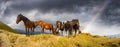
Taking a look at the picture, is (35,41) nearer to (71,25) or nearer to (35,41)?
(35,41)

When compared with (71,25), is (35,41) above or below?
below

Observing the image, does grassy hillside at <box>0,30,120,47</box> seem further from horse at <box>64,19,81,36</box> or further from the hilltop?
horse at <box>64,19,81,36</box>

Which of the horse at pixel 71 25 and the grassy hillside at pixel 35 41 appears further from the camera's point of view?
the horse at pixel 71 25

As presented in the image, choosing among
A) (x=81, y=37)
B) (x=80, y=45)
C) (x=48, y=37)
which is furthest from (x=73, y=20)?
(x=48, y=37)

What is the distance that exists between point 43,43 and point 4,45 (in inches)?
339

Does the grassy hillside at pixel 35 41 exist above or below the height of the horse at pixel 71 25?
below

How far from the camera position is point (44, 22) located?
74562mm

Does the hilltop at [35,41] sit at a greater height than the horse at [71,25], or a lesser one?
lesser

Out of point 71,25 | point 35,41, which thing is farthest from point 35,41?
point 71,25

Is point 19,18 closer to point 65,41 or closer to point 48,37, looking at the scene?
point 48,37

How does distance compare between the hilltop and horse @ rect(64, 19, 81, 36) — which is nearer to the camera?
the hilltop

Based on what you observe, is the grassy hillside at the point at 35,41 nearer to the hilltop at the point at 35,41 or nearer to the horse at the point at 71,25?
the hilltop at the point at 35,41

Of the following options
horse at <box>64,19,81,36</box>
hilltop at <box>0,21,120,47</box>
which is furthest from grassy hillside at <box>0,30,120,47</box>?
horse at <box>64,19,81,36</box>

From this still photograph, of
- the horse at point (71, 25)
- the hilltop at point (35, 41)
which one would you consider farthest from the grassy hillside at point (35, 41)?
the horse at point (71, 25)
